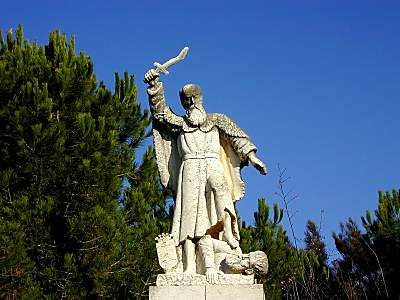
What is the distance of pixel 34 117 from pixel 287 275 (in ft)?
20.5

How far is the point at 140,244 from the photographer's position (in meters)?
13.2

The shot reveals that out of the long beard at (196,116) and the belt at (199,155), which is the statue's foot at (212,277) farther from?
the long beard at (196,116)

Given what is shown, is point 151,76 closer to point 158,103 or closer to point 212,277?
point 158,103

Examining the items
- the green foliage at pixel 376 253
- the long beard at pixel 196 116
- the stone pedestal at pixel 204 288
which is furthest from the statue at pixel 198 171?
the green foliage at pixel 376 253

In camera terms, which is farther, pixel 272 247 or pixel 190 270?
pixel 272 247

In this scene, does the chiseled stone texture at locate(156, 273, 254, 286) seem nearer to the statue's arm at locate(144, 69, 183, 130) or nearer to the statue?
the statue

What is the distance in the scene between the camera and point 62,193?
13.2m

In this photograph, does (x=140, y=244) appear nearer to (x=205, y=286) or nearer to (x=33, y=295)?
(x=33, y=295)

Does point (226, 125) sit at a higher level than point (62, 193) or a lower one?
lower

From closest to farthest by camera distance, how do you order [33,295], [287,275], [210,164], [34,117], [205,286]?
[205,286] → [210,164] → [33,295] → [34,117] → [287,275]

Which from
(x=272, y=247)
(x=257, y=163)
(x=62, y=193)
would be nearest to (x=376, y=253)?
(x=272, y=247)

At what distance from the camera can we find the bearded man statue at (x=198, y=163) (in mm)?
6715

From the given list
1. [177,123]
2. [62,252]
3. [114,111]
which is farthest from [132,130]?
[177,123]

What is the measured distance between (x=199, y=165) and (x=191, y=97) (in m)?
0.79
